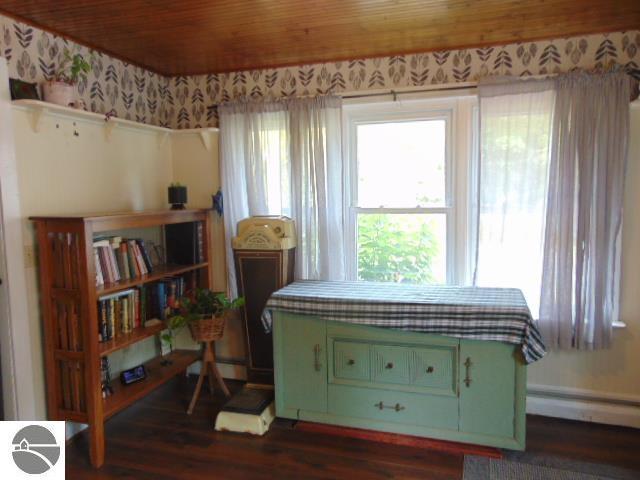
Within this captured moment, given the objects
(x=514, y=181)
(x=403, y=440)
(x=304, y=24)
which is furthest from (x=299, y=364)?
(x=304, y=24)

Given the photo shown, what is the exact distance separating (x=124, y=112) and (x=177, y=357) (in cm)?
172

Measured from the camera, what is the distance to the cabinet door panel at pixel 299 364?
8.87 feet

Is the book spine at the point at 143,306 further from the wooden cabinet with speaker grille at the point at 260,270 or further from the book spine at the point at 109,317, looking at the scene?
the wooden cabinet with speaker grille at the point at 260,270

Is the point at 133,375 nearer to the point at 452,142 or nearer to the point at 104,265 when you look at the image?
the point at 104,265

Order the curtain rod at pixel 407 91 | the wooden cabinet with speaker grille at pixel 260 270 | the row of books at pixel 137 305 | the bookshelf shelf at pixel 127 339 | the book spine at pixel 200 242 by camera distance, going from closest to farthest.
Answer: the bookshelf shelf at pixel 127 339 < the row of books at pixel 137 305 < the curtain rod at pixel 407 91 < the wooden cabinet with speaker grille at pixel 260 270 < the book spine at pixel 200 242

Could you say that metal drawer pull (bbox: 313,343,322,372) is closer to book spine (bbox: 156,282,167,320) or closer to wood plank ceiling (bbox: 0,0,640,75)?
book spine (bbox: 156,282,167,320)

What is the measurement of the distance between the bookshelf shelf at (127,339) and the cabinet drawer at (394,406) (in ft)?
3.64

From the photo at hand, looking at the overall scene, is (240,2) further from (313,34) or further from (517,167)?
(517,167)

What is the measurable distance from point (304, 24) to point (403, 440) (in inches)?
90.7

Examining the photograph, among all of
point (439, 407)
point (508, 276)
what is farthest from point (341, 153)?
point (439, 407)

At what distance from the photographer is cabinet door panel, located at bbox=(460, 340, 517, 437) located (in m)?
2.40

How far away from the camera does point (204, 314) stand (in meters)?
2.95

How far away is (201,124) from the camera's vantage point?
3475mm

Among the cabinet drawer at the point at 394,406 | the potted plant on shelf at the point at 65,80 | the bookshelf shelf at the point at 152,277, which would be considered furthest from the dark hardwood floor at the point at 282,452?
the potted plant on shelf at the point at 65,80
